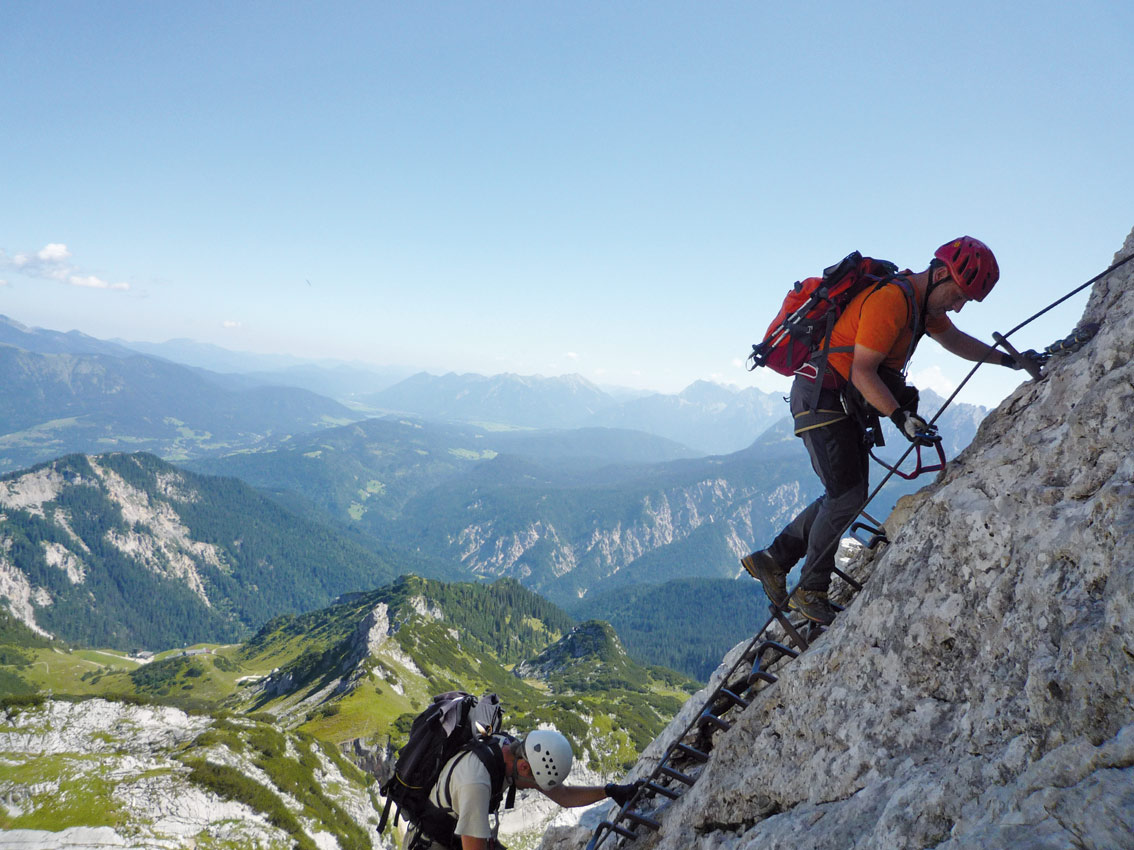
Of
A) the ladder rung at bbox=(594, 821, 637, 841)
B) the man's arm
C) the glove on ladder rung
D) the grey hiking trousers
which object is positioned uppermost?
the man's arm

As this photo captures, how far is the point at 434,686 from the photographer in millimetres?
130750

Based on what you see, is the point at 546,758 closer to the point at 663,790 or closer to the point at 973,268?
the point at 663,790

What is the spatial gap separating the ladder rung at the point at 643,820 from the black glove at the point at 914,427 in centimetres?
582

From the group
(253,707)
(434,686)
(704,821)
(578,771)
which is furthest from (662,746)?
(253,707)

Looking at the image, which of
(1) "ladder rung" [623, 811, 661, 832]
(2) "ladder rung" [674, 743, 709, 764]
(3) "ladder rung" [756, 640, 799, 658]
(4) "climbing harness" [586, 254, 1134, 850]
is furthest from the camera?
(2) "ladder rung" [674, 743, 709, 764]

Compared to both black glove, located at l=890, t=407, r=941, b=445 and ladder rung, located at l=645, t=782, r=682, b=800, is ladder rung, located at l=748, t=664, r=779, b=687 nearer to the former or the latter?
ladder rung, located at l=645, t=782, r=682, b=800

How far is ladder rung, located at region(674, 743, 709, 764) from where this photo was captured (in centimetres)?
799

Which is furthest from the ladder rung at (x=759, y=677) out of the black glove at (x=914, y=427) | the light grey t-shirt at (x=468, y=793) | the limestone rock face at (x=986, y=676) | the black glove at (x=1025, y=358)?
the black glove at (x=1025, y=358)

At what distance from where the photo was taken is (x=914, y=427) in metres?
6.40

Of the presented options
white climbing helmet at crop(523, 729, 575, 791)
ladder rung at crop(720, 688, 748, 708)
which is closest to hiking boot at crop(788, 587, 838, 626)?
ladder rung at crop(720, 688, 748, 708)

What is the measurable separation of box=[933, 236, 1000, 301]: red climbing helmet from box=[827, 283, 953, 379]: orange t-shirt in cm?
48

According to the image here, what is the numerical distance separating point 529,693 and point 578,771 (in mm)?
83721

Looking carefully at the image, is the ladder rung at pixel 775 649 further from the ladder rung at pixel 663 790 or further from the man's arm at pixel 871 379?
the man's arm at pixel 871 379

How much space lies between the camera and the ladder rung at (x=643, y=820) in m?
7.60
